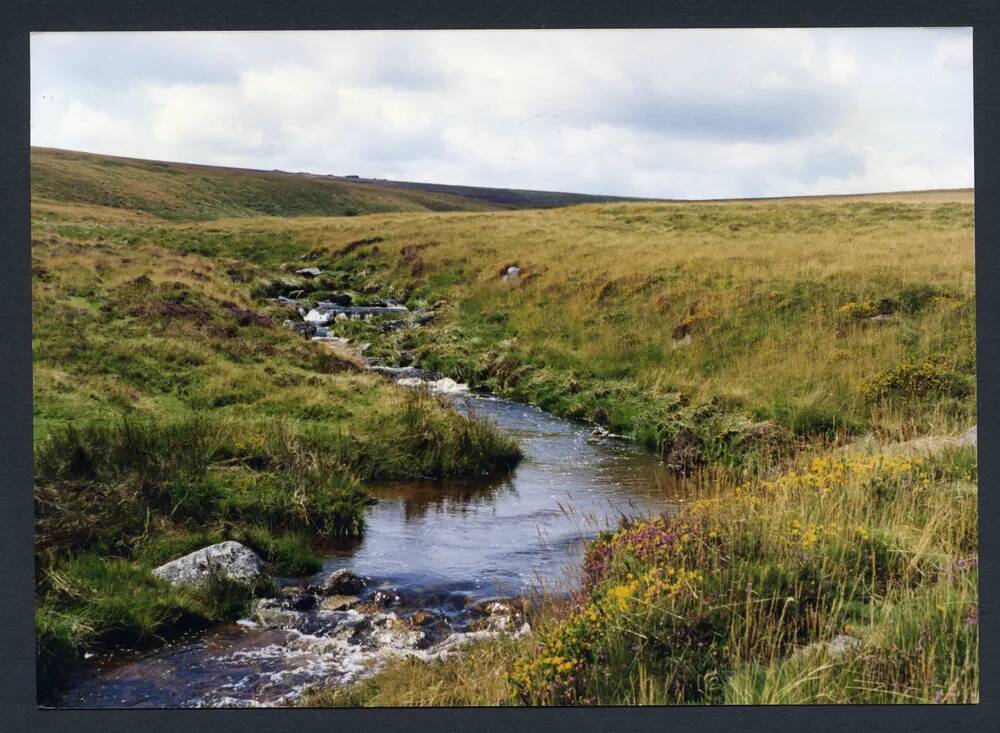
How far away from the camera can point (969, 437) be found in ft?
29.0

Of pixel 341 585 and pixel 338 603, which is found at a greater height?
pixel 341 585

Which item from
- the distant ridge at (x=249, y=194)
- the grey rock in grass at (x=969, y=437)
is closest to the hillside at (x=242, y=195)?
the distant ridge at (x=249, y=194)

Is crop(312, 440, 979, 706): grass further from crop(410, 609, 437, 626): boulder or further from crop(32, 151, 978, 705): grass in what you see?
crop(410, 609, 437, 626): boulder

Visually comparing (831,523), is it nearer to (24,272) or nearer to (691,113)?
(691,113)

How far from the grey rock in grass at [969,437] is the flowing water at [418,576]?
3230 millimetres

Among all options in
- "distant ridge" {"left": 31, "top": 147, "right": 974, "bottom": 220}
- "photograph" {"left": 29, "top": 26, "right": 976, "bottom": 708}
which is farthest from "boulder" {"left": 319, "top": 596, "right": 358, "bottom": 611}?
"distant ridge" {"left": 31, "top": 147, "right": 974, "bottom": 220}

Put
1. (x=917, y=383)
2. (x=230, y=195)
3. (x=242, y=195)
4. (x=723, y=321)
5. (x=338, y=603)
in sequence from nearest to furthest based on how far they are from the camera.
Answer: (x=338, y=603), (x=917, y=383), (x=723, y=321), (x=242, y=195), (x=230, y=195)

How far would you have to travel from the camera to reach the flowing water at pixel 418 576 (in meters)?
7.07

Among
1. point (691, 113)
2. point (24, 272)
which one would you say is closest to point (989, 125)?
point (691, 113)

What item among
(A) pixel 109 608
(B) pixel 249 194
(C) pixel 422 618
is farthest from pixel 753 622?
(B) pixel 249 194

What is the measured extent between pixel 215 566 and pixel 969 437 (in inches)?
310

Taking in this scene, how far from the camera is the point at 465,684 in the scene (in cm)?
654

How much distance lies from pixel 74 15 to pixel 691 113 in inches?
256

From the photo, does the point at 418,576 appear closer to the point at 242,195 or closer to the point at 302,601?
the point at 302,601
